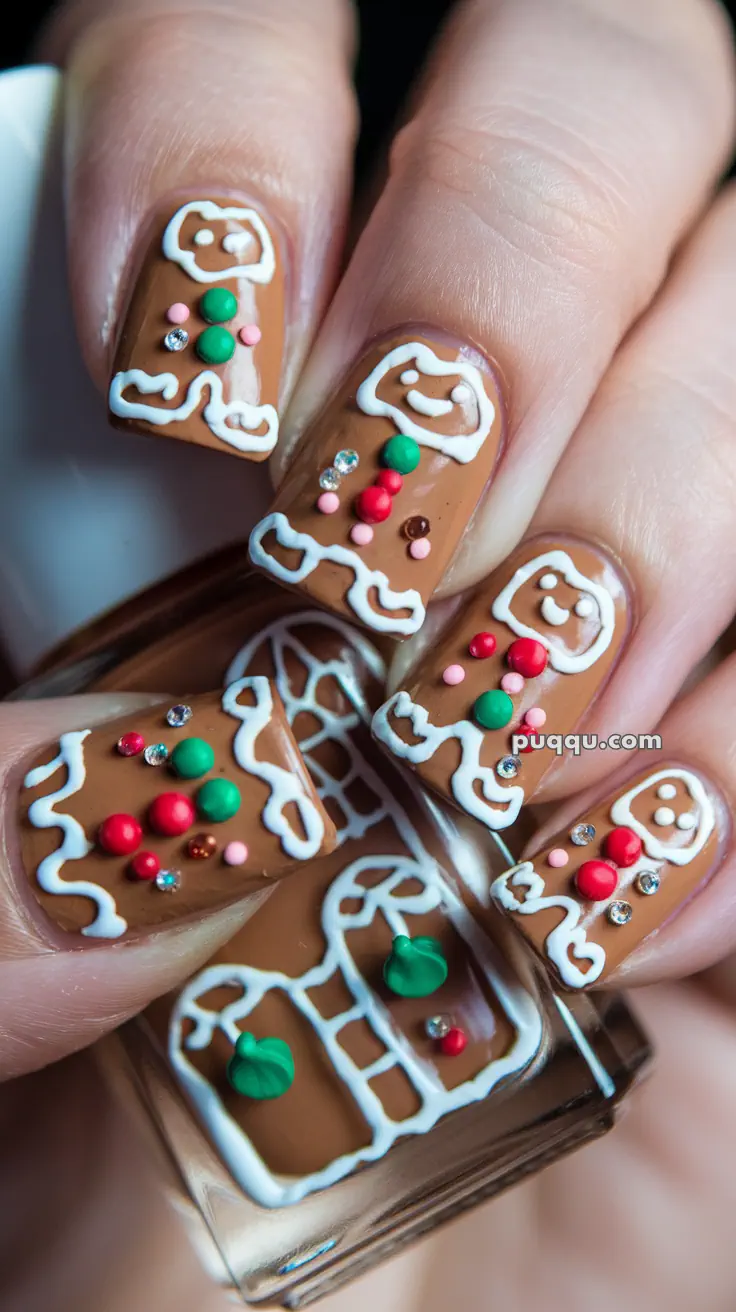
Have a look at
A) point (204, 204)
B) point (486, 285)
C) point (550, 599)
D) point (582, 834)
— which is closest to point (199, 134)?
point (204, 204)

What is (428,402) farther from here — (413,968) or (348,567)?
(413,968)

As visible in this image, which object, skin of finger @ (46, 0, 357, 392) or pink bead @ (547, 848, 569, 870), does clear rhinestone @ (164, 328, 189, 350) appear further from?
pink bead @ (547, 848, 569, 870)

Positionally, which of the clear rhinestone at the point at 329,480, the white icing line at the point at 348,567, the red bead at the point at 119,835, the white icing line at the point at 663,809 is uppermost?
the clear rhinestone at the point at 329,480

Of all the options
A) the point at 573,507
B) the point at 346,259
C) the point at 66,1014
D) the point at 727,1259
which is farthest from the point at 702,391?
the point at 727,1259

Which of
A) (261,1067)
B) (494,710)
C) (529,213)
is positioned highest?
(529,213)

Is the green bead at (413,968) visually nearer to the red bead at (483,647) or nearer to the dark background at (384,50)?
the red bead at (483,647)

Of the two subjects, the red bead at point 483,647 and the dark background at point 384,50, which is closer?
the red bead at point 483,647

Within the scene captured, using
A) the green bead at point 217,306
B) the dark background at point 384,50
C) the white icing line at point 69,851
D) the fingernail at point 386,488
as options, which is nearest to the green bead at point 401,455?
the fingernail at point 386,488
